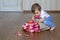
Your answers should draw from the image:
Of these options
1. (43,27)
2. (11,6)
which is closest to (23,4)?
(11,6)

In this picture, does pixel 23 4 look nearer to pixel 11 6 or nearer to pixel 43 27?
pixel 11 6

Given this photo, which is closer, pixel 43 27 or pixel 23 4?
pixel 43 27

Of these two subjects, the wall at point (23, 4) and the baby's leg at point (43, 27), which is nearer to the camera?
the baby's leg at point (43, 27)

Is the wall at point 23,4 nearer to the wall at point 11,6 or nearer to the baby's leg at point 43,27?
the wall at point 11,6

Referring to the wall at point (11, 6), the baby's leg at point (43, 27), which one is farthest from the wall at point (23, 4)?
the baby's leg at point (43, 27)

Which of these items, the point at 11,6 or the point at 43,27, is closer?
the point at 43,27

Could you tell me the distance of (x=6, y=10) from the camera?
18.7 ft

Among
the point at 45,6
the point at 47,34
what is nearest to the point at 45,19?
the point at 47,34

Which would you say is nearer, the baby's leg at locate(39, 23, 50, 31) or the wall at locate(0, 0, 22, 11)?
the baby's leg at locate(39, 23, 50, 31)

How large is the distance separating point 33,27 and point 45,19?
0.97 feet

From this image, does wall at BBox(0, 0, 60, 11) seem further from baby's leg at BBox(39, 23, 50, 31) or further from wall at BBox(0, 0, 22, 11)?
baby's leg at BBox(39, 23, 50, 31)

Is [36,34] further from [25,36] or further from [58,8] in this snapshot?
[58,8]

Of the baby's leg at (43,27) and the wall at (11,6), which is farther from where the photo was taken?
the wall at (11,6)

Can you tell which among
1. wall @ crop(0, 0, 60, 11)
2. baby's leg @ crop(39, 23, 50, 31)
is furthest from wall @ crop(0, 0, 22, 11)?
baby's leg @ crop(39, 23, 50, 31)
